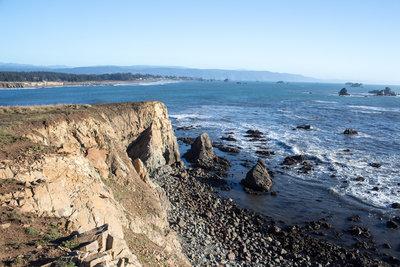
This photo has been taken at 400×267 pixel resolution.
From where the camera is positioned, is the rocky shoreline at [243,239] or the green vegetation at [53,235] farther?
the rocky shoreline at [243,239]

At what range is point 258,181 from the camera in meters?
42.3

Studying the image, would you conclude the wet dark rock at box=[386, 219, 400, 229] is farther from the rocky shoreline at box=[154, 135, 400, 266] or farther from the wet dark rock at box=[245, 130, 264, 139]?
the wet dark rock at box=[245, 130, 264, 139]

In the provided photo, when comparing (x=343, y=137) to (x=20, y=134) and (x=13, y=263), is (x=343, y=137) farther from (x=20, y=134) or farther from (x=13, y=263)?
(x=13, y=263)

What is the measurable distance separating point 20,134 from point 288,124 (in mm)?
68888

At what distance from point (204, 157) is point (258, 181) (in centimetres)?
1044

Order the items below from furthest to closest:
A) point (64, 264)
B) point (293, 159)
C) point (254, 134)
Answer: point (254, 134)
point (293, 159)
point (64, 264)

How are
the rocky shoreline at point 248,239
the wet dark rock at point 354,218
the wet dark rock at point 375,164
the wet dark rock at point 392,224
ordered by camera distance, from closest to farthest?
the rocky shoreline at point 248,239 < the wet dark rock at point 392,224 < the wet dark rock at point 354,218 < the wet dark rock at point 375,164

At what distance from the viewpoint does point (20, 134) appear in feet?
75.3

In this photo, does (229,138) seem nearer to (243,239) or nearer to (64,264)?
(243,239)

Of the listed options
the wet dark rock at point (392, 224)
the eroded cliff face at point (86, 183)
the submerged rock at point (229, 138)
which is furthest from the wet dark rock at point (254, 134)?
the eroded cliff face at point (86, 183)

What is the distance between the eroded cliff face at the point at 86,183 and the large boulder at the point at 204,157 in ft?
54.7

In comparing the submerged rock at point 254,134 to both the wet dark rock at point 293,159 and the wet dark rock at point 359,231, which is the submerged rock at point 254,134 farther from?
the wet dark rock at point 359,231

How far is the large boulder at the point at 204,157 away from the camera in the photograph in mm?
49222

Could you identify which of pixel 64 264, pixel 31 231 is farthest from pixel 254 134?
pixel 64 264
